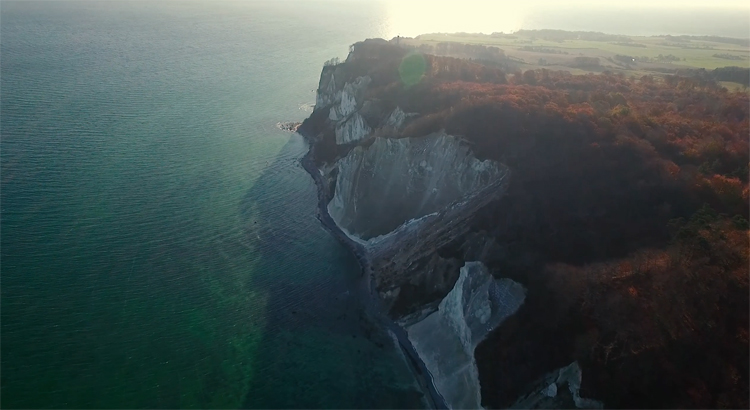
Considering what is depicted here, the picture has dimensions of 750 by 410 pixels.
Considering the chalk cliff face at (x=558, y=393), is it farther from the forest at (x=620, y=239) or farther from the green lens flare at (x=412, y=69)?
the green lens flare at (x=412, y=69)

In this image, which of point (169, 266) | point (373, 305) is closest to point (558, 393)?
point (373, 305)

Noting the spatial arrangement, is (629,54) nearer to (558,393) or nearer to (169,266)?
(558,393)

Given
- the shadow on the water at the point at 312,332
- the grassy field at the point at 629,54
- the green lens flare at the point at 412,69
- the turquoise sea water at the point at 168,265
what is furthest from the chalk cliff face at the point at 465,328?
the grassy field at the point at 629,54

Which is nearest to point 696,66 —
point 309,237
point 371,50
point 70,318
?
point 371,50

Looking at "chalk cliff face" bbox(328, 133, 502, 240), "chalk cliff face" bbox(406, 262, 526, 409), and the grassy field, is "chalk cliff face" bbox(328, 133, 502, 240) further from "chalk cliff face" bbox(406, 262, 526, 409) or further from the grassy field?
the grassy field

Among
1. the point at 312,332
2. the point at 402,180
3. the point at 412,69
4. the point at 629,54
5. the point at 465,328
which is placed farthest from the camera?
the point at 629,54

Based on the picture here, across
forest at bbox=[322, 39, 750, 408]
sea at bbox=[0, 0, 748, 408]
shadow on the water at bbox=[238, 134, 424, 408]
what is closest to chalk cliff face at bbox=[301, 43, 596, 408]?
forest at bbox=[322, 39, 750, 408]
